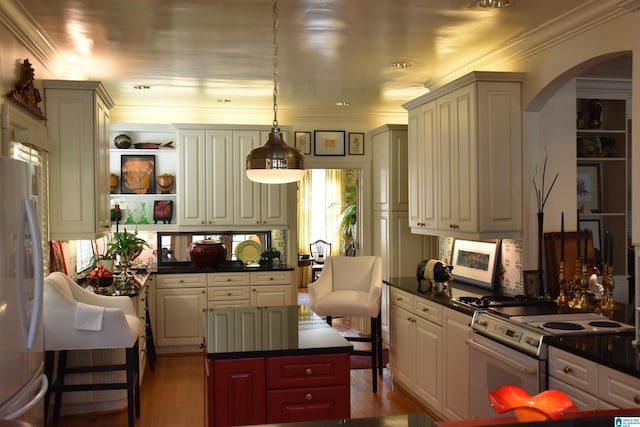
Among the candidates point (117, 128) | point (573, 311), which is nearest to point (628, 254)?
point (573, 311)

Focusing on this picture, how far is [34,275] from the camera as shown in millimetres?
2811

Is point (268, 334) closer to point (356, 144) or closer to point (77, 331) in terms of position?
point (77, 331)

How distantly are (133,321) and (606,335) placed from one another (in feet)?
10.1

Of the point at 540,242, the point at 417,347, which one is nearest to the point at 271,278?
the point at 417,347

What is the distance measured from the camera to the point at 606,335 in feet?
9.63

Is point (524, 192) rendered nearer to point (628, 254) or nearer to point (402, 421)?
point (628, 254)

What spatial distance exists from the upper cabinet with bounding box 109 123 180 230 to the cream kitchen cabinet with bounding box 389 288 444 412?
3049 millimetres

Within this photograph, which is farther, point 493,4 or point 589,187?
point 589,187

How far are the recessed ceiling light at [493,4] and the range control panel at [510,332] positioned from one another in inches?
71.8

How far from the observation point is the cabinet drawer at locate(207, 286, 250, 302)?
6469 mm

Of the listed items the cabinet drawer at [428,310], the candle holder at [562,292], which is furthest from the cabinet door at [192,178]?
the candle holder at [562,292]

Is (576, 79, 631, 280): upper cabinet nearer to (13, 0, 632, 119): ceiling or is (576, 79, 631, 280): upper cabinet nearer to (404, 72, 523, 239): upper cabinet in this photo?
(404, 72, 523, 239): upper cabinet

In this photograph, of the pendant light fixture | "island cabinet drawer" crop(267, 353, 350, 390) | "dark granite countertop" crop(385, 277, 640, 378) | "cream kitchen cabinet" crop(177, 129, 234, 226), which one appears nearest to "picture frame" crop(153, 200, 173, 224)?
"cream kitchen cabinet" crop(177, 129, 234, 226)

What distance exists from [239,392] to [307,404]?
1.14ft
